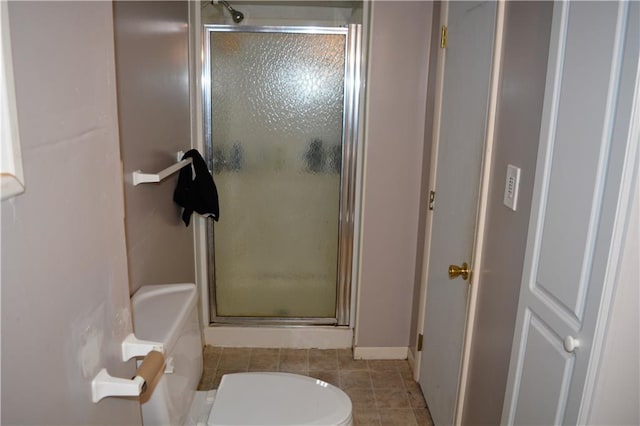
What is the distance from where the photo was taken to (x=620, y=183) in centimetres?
82

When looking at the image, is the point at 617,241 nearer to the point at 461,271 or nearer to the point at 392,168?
the point at 461,271

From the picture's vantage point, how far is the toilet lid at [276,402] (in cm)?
146

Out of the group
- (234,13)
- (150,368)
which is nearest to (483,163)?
(150,368)

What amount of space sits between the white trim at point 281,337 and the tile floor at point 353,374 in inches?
1.4

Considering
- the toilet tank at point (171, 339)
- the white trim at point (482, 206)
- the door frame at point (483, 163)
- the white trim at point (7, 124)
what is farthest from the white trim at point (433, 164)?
the white trim at point (7, 124)

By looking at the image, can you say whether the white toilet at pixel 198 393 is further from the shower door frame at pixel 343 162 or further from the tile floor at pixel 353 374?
the shower door frame at pixel 343 162

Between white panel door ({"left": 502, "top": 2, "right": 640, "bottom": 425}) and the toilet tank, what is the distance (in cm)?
94

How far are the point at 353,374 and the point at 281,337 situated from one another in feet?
1.67

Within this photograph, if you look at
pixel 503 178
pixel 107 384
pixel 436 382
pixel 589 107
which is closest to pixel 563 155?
pixel 589 107

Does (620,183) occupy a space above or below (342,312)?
above

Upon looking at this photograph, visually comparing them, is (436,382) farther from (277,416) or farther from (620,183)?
(620,183)

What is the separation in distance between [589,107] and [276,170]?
1.88 m

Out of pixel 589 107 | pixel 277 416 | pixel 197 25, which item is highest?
pixel 197 25

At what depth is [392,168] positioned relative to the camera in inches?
97.7
